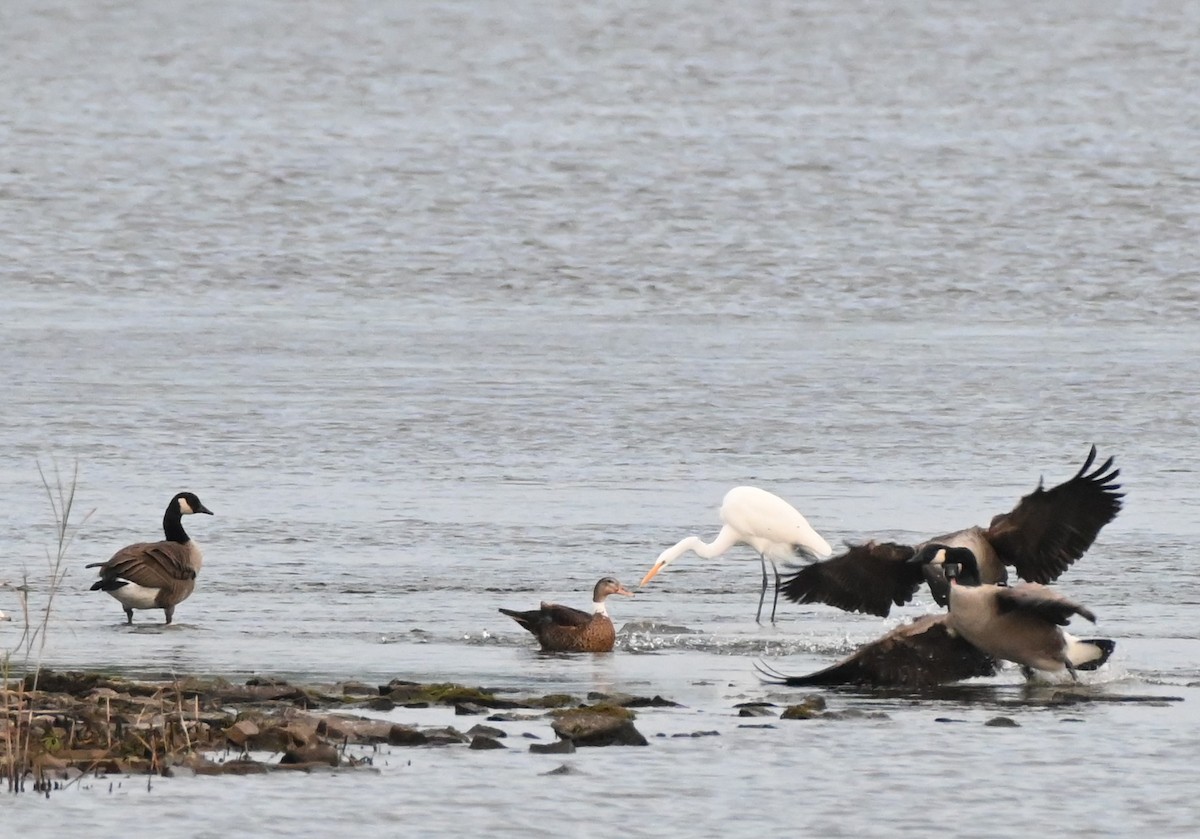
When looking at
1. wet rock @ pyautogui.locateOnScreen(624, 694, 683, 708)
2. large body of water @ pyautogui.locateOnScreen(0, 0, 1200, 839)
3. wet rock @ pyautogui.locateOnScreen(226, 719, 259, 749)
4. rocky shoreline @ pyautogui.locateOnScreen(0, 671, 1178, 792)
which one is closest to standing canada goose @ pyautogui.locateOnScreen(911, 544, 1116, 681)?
large body of water @ pyautogui.locateOnScreen(0, 0, 1200, 839)

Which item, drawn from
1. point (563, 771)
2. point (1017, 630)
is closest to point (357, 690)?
point (563, 771)

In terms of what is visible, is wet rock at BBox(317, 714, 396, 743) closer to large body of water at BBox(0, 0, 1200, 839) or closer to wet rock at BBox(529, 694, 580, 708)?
→ large body of water at BBox(0, 0, 1200, 839)

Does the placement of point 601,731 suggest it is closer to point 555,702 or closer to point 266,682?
point 555,702

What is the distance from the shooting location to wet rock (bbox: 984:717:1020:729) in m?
9.98

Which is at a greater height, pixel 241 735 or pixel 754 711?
pixel 754 711

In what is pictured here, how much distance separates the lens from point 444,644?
1161 cm

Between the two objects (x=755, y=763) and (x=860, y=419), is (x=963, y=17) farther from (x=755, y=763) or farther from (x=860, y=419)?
(x=755, y=763)

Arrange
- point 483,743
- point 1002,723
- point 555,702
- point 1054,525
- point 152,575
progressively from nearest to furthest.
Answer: point 483,743 < point 1002,723 < point 555,702 < point 1054,525 < point 152,575

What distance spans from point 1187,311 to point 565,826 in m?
18.1

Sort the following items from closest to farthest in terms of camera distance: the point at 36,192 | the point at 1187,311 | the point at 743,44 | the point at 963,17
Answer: the point at 1187,311 < the point at 36,192 < the point at 743,44 < the point at 963,17

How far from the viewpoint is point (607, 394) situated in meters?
19.2

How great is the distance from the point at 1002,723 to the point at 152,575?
14.2ft

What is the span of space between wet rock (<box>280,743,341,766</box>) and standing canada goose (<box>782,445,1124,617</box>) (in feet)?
11.9

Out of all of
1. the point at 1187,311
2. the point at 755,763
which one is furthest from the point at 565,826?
the point at 1187,311
